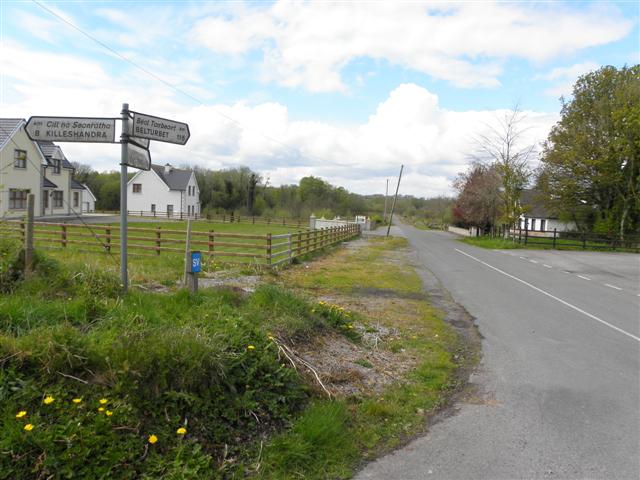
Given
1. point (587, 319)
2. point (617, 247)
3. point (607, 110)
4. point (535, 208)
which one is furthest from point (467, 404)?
point (535, 208)

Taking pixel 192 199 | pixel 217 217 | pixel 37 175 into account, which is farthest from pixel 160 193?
pixel 37 175

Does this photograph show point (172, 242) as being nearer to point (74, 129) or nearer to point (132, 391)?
point (74, 129)

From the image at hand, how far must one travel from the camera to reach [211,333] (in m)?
4.80

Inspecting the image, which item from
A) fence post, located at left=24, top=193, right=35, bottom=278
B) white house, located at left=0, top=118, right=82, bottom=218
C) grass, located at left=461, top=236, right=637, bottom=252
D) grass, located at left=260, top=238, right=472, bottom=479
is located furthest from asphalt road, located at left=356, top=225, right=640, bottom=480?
white house, located at left=0, top=118, right=82, bottom=218

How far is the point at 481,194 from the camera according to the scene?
46.2 metres

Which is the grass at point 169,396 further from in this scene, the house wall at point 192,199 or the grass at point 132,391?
the house wall at point 192,199

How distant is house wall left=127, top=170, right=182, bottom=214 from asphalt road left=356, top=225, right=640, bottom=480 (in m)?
62.7

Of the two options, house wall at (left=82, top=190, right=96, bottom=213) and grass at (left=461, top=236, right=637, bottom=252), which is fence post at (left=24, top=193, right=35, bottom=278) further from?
house wall at (left=82, top=190, right=96, bottom=213)

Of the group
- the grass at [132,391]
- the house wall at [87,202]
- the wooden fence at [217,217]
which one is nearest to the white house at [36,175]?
the house wall at [87,202]

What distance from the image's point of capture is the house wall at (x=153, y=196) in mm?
69875

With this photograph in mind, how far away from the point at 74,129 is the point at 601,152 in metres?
40.0

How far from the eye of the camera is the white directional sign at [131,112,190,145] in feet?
19.4

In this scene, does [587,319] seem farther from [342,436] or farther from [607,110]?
[607,110]

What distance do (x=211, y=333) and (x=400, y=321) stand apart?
208 inches
